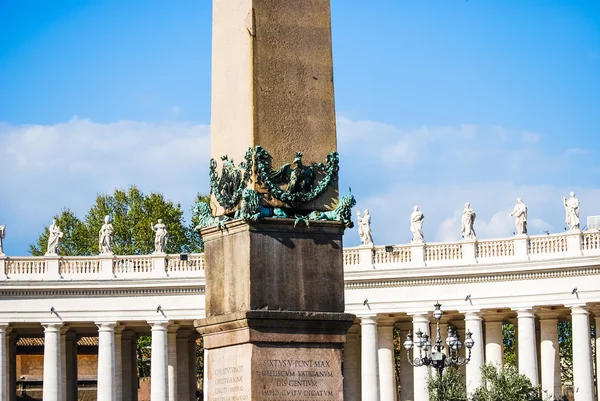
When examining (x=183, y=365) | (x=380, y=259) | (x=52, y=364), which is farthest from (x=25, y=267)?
(x=380, y=259)

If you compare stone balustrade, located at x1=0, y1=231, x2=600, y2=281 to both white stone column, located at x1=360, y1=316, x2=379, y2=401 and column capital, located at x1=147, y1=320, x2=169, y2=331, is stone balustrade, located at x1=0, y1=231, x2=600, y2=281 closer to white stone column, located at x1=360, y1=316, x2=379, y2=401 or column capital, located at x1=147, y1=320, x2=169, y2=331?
column capital, located at x1=147, y1=320, x2=169, y2=331

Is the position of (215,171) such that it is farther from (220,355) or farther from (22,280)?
(22,280)

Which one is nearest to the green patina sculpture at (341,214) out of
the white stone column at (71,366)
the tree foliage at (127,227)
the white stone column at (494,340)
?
the white stone column at (494,340)

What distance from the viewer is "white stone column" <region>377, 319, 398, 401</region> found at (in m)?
79.3

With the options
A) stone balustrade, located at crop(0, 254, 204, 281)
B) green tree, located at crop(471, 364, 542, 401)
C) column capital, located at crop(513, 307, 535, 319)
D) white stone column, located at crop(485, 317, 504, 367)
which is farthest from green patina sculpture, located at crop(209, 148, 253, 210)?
stone balustrade, located at crop(0, 254, 204, 281)

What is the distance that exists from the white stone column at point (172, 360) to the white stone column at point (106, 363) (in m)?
3.04

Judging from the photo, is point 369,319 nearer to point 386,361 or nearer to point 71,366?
point 386,361

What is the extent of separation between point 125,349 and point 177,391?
604cm

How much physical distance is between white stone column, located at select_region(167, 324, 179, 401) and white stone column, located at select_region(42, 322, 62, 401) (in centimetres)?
578

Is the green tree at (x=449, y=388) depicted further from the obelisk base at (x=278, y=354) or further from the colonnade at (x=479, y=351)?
the obelisk base at (x=278, y=354)

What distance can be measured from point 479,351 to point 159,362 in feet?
54.8

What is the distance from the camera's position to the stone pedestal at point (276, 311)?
2461 centimetres

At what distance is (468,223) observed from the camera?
78.9 m

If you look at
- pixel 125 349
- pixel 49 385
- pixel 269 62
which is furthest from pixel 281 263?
pixel 125 349
